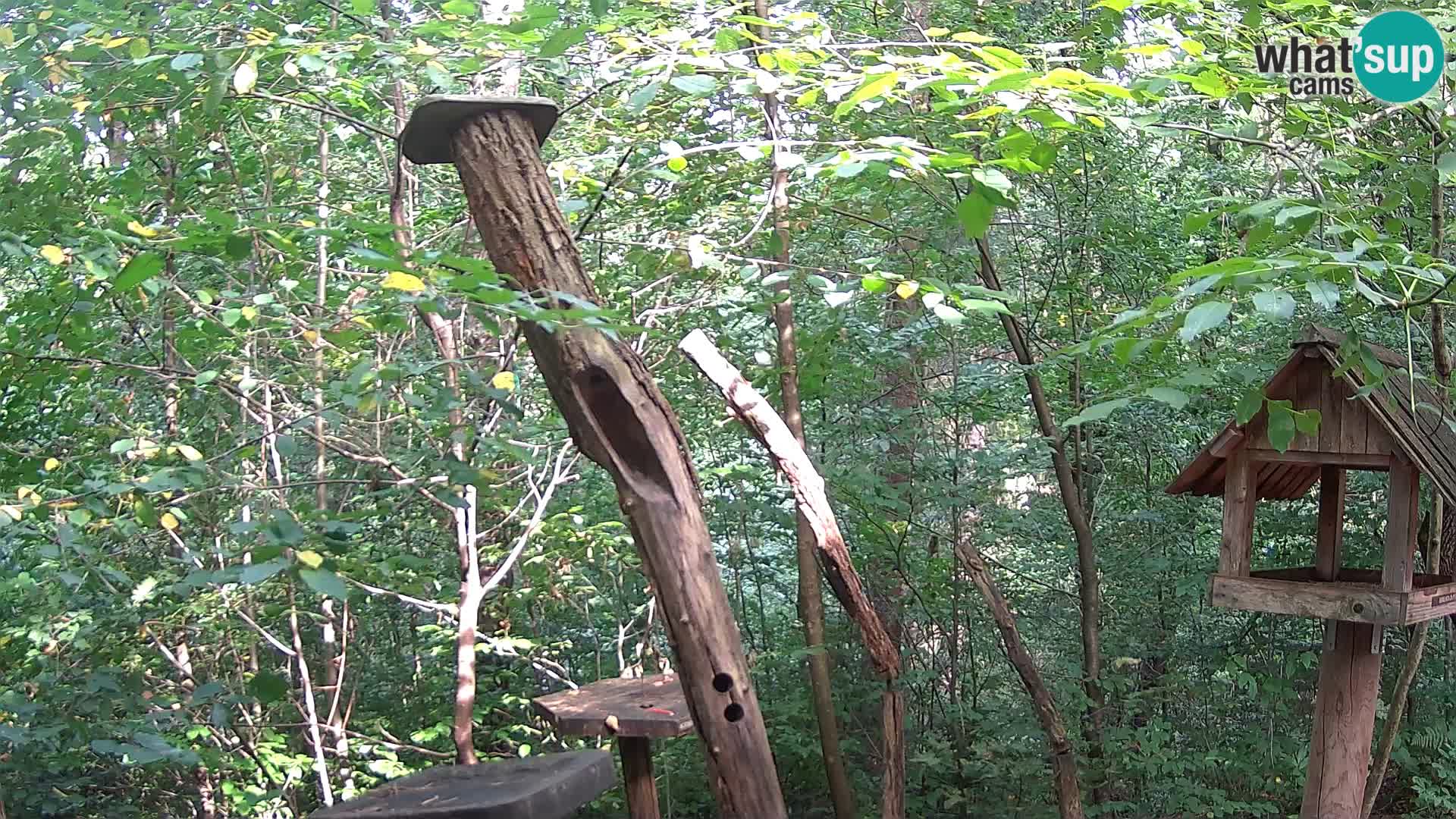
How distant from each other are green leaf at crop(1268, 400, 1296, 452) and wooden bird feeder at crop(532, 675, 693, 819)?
150 centimetres

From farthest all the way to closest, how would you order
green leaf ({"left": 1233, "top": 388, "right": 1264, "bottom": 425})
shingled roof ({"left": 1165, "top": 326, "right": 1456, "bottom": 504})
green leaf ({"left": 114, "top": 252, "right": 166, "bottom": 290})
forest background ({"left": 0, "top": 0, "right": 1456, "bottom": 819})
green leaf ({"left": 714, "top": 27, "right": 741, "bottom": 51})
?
shingled roof ({"left": 1165, "top": 326, "right": 1456, "bottom": 504}), green leaf ({"left": 714, "top": 27, "right": 741, "bottom": 51}), forest background ({"left": 0, "top": 0, "right": 1456, "bottom": 819}), green leaf ({"left": 1233, "top": 388, "right": 1264, "bottom": 425}), green leaf ({"left": 114, "top": 252, "right": 166, "bottom": 290})

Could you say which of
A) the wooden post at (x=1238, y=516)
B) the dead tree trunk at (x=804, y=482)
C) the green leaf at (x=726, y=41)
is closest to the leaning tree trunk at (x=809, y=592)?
the dead tree trunk at (x=804, y=482)

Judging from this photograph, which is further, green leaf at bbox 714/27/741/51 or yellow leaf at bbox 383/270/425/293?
green leaf at bbox 714/27/741/51

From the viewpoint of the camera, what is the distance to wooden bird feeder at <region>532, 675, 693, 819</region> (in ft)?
9.53

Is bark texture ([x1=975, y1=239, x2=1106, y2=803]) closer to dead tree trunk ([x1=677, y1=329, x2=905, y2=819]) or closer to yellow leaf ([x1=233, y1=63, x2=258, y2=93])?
dead tree trunk ([x1=677, y1=329, x2=905, y2=819])

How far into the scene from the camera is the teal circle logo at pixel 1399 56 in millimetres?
2467

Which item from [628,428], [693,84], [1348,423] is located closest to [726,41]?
[693,84]

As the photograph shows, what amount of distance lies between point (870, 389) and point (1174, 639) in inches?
77.5

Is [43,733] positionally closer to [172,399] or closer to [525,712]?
[172,399]

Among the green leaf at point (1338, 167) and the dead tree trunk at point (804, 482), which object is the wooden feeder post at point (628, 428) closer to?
the dead tree trunk at point (804, 482)

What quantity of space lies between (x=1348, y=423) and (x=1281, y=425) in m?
0.93

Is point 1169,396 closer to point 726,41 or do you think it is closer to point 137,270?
point 726,41

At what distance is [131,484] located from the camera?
1.90 meters

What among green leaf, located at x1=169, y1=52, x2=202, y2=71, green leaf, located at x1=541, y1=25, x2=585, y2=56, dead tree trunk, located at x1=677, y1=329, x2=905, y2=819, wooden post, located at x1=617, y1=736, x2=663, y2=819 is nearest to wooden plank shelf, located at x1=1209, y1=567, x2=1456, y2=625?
dead tree trunk, located at x1=677, y1=329, x2=905, y2=819
